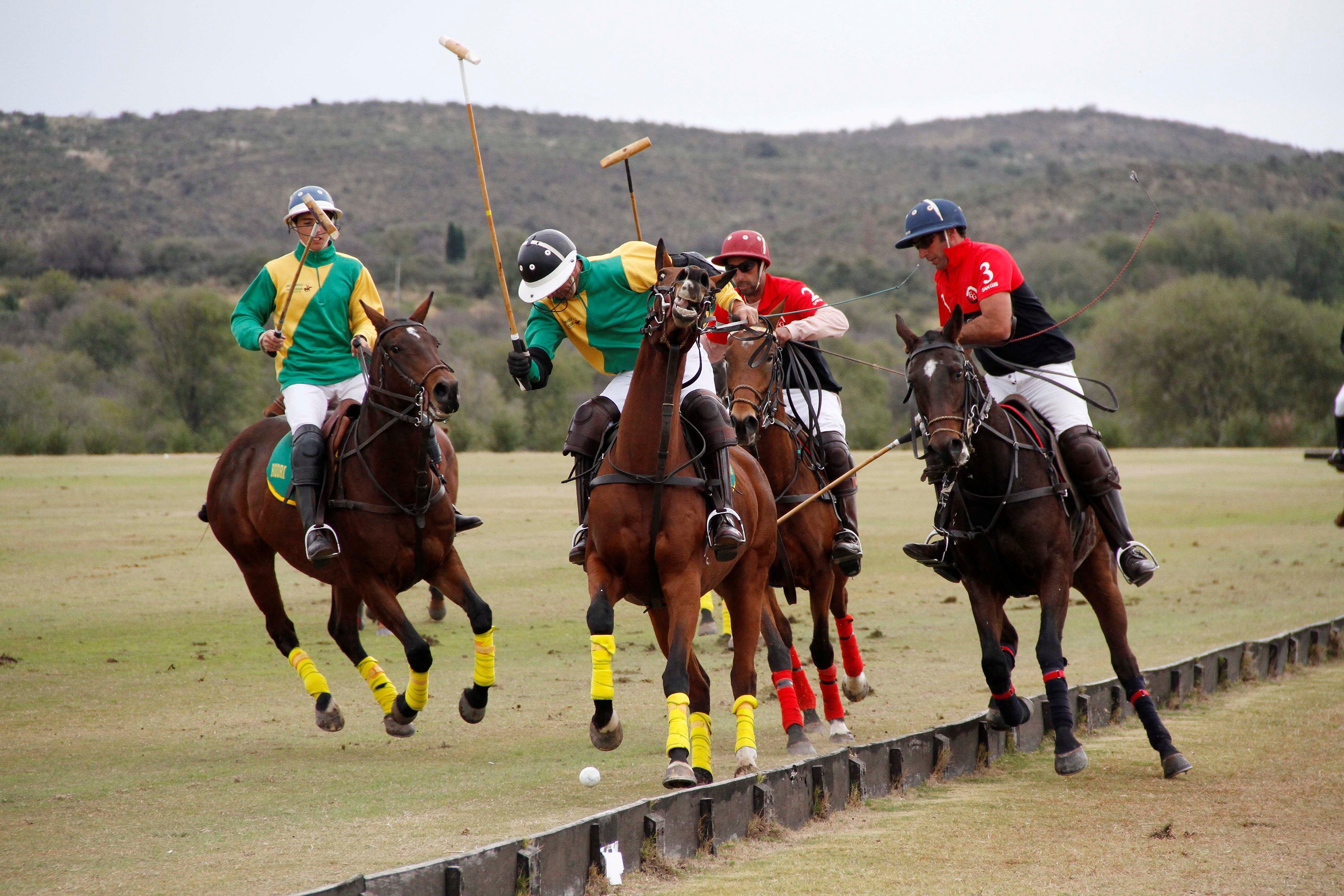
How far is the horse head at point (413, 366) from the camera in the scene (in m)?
8.11

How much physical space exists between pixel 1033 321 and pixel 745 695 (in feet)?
10.3

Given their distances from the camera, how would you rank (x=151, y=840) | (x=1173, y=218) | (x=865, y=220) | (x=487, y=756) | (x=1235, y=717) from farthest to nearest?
(x=865, y=220) → (x=1173, y=218) → (x=1235, y=717) → (x=487, y=756) → (x=151, y=840)

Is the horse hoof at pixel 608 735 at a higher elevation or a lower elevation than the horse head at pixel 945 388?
lower

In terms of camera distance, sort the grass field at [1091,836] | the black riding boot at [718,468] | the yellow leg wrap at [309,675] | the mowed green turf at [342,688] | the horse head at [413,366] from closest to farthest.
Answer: the grass field at [1091,836]
the mowed green turf at [342,688]
the black riding boot at [718,468]
the horse head at [413,366]
the yellow leg wrap at [309,675]

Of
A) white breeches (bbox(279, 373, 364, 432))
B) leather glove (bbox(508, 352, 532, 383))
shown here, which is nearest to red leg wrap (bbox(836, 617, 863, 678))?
leather glove (bbox(508, 352, 532, 383))

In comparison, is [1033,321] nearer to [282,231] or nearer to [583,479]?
[583,479]

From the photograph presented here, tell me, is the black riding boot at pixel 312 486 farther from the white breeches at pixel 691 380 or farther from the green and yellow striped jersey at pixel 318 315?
the white breeches at pixel 691 380

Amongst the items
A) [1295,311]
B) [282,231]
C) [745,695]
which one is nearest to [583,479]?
[745,695]

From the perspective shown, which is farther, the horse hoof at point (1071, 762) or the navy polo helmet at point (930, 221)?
the navy polo helmet at point (930, 221)

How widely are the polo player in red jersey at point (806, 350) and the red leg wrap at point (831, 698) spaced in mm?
825

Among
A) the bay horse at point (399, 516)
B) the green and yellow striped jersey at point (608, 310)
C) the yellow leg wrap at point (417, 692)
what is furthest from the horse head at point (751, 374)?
the yellow leg wrap at point (417, 692)

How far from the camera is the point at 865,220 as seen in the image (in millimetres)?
97750

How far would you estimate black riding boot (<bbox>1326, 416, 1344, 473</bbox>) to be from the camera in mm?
16930

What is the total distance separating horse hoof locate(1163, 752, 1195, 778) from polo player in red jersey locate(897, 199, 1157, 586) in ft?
3.50
